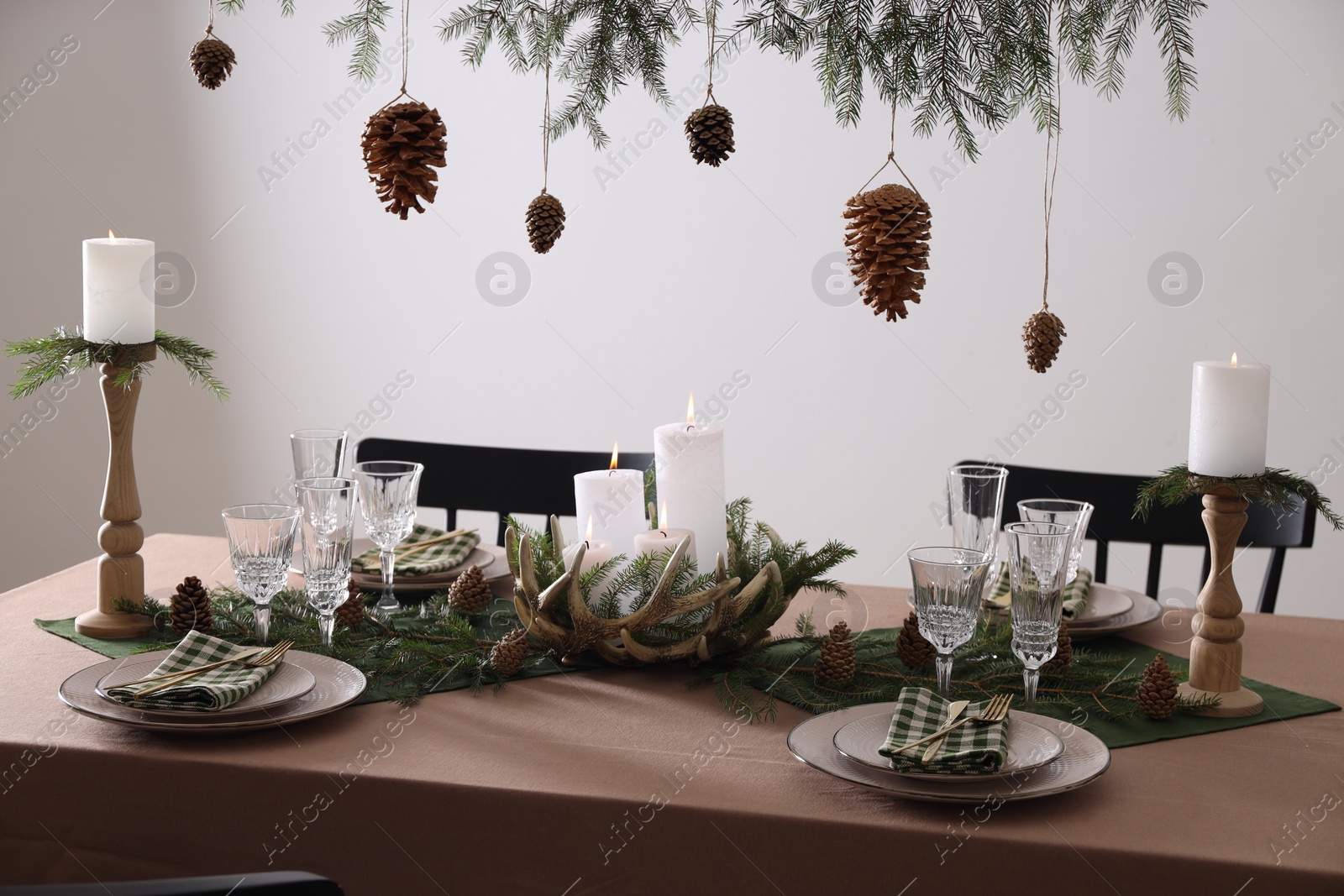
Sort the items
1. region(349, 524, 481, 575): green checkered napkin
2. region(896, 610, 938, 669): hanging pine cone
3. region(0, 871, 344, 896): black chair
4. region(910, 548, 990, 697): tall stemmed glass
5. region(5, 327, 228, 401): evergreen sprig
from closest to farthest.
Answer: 1. region(0, 871, 344, 896): black chair
2. region(910, 548, 990, 697): tall stemmed glass
3. region(896, 610, 938, 669): hanging pine cone
4. region(5, 327, 228, 401): evergreen sprig
5. region(349, 524, 481, 575): green checkered napkin

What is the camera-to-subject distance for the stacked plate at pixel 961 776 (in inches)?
39.3

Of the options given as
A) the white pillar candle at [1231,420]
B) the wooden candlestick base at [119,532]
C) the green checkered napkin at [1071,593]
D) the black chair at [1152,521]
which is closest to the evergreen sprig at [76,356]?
the wooden candlestick base at [119,532]

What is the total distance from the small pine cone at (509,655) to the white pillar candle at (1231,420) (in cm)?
78

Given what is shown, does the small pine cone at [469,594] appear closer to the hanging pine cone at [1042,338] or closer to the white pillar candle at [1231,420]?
the hanging pine cone at [1042,338]

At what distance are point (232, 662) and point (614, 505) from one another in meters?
0.46

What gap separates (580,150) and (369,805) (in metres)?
2.55

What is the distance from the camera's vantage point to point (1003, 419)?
3.20 meters

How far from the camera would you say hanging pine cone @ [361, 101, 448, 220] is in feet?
4.01

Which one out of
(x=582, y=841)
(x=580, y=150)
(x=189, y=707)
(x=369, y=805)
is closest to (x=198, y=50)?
(x=189, y=707)

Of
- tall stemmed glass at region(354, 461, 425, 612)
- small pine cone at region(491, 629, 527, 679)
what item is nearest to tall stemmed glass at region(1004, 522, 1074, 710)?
small pine cone at region(491, 629, 527, 679)

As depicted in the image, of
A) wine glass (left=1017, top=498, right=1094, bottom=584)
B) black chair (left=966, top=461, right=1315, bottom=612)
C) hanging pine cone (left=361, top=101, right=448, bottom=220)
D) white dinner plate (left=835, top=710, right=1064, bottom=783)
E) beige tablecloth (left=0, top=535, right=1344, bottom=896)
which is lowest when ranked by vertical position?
beige tablecloth (left=0, top=535, right=1344, bottom=896)

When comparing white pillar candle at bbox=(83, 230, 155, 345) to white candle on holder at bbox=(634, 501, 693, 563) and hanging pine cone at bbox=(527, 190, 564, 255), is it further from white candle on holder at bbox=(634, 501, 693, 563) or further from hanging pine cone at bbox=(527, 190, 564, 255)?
white candle on holder at bbox=(634, 501, 693, 563)

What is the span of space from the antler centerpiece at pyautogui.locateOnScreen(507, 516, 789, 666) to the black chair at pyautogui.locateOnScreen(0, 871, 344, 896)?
1.72ft

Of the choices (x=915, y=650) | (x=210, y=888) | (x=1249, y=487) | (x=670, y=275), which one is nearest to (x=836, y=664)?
(x=915, y=650)
